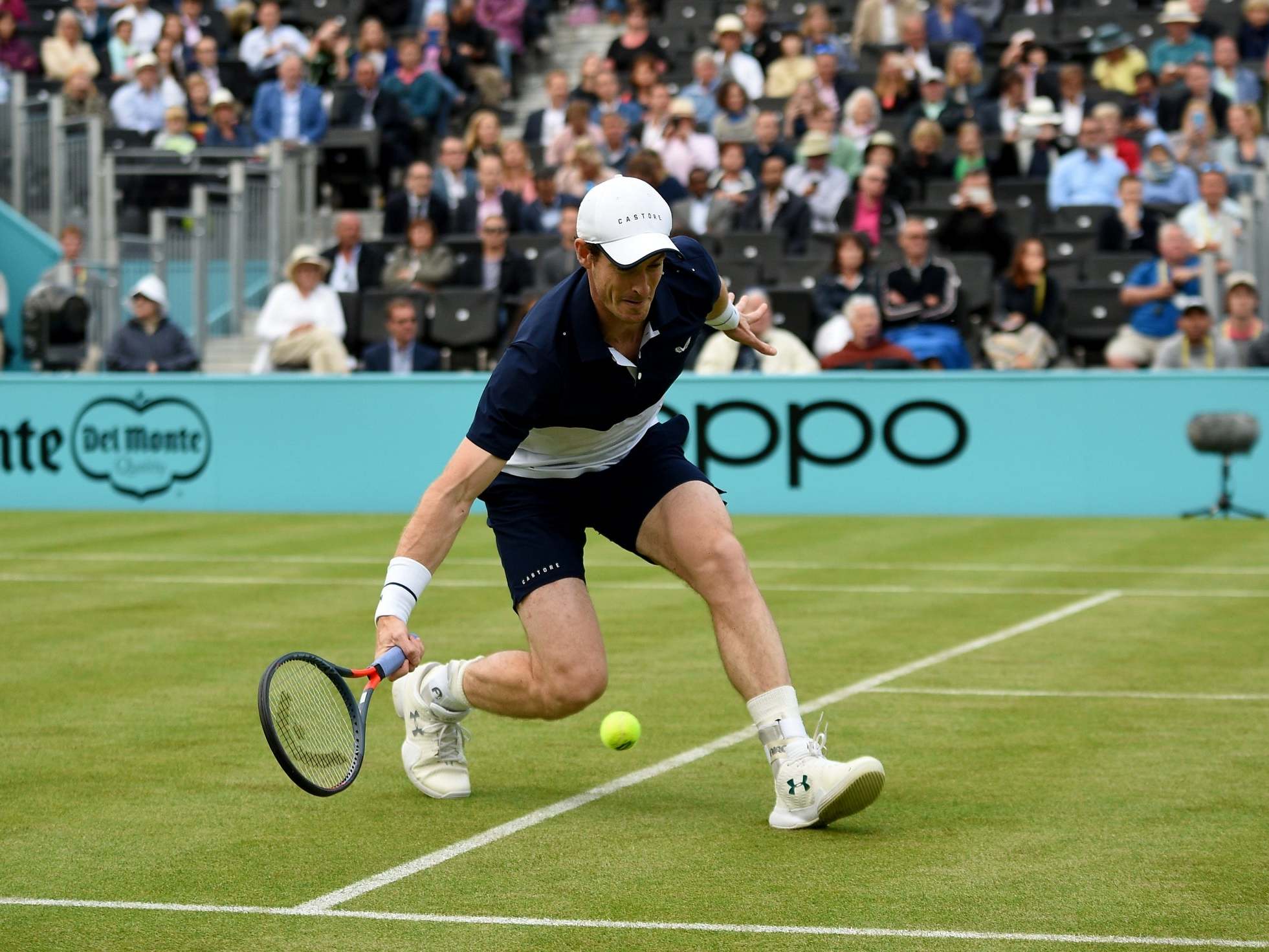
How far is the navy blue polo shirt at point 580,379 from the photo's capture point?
217 inches

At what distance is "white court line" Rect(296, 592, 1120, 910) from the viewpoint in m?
5.10

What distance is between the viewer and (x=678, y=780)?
6527 millimetres

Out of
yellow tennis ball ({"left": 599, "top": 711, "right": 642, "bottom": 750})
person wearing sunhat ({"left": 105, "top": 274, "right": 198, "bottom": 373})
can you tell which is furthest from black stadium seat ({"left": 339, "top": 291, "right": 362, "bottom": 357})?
yellow tennis ball ({"left": 599, "top": 711, "right": 642, "bottom": 750})

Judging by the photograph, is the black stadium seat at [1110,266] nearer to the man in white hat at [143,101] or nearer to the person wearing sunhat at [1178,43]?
the person wearing sunhat at [1178,43]

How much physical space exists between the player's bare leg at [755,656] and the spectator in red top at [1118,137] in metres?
13.6

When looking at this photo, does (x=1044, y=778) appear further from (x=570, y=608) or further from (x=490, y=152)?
(x=490, y=152)

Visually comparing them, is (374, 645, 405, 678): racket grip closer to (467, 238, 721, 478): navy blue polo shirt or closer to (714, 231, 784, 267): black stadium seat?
(467, 238, 721, 478): navy blue polo shirt

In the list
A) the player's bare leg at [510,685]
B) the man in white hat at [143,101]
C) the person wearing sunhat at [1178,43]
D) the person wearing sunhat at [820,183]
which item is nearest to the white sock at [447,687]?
the player's bare leg at [510,685]

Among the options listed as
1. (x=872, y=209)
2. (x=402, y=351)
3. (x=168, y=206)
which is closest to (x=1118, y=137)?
(x=872, y=209)

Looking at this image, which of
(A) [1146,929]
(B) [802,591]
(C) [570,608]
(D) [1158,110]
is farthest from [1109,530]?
(A) [1146,929]

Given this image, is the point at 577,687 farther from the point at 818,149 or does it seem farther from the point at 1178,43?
the point at 1178,43

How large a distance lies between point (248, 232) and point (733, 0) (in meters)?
7.04

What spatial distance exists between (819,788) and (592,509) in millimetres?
1138

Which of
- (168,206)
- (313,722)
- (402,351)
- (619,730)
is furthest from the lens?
(168,206)
